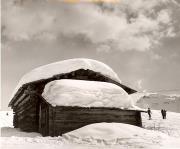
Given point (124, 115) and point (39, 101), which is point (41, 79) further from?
point (124, 115)

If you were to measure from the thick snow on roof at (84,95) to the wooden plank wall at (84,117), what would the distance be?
403mm

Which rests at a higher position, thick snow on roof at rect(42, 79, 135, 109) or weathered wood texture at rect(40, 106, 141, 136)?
thick snow on roof at rect(42, 79, 135, 109)

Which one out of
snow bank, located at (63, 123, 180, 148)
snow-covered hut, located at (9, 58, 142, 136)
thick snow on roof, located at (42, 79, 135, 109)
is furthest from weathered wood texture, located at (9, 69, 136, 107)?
snow bank, located at (63, 123, 180, 148)

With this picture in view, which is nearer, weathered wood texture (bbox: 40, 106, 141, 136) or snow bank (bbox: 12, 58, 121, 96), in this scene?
weathered wood texture (bbox: 40, 106, 141, 136)

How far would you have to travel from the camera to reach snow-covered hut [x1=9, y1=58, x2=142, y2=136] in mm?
13680

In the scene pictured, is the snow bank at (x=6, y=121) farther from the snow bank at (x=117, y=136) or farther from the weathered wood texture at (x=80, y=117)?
the snow bank at (x=117, y=136)

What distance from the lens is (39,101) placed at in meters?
16.2

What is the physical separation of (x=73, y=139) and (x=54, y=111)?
2.58 meters

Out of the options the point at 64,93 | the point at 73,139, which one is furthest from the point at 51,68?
the point at 73,139

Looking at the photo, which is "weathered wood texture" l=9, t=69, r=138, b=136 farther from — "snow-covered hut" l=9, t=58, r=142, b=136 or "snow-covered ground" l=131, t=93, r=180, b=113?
"snow-covered ground" l=131, t=93, r=180, b=113

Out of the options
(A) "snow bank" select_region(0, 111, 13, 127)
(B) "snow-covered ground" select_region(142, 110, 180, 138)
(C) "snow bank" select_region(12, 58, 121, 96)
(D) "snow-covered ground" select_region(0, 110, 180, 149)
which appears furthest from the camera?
(A) "snow bank" select_region(0, 111, 13, 127)

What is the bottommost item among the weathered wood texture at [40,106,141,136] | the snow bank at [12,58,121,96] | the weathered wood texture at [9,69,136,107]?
the weathered wood texture at [40,106,141,136]

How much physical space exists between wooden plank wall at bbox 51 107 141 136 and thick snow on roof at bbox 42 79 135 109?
1.32ft

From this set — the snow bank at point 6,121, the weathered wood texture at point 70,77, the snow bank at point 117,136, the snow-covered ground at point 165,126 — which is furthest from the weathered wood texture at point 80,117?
the snow bank at point 6,121
